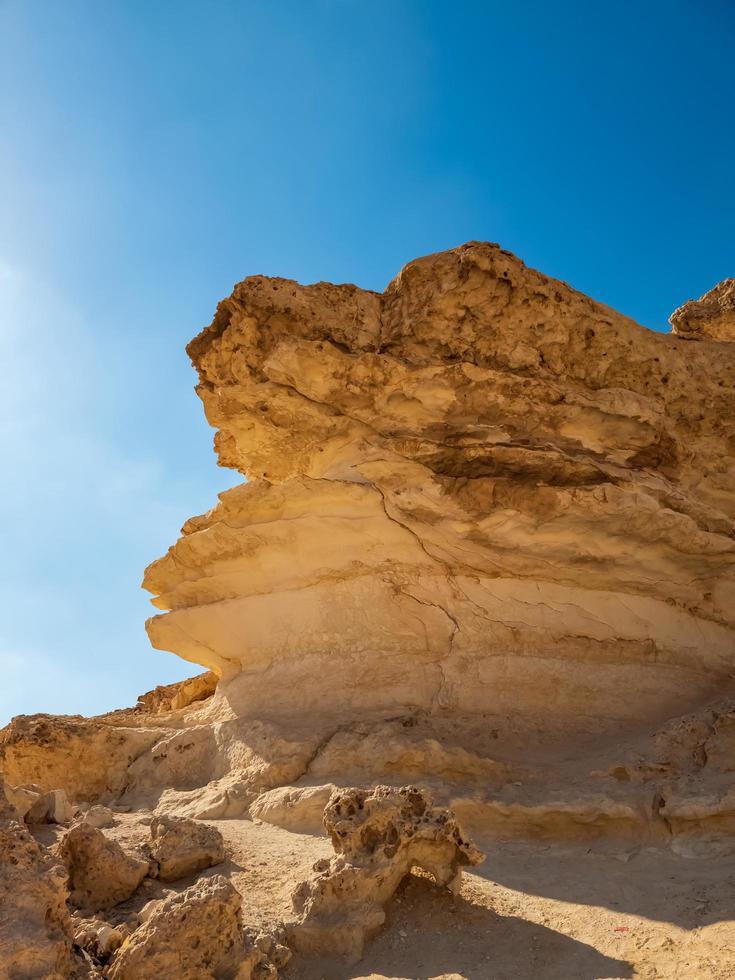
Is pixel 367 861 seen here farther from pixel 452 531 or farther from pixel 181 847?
pixel 452 531

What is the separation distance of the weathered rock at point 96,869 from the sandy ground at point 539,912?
0.10 metres

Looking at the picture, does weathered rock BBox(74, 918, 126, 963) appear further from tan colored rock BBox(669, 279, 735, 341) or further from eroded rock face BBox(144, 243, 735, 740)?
tan colored rock BBox(669, 279, 735, 341)

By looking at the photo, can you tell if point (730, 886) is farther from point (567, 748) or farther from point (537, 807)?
point (567, 748)

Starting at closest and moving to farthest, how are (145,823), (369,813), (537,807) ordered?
(369,813) → (145,823) → (537,807)

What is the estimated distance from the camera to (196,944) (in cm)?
316

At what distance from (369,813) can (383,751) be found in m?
1.73

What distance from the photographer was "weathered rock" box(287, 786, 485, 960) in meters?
3.78

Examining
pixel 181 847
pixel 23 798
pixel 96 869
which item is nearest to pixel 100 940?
pixel 96 869

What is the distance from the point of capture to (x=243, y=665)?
7.80 m

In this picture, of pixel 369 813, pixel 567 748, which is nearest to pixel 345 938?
pixel 369 813

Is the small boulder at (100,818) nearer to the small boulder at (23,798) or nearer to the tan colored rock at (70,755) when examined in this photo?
the small boulder at (23,798)

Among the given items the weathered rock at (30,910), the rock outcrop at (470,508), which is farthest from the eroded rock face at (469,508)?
the weathered rock at (30,910)

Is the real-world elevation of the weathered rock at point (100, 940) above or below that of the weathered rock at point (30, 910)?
below

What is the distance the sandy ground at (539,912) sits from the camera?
11.8 feet
